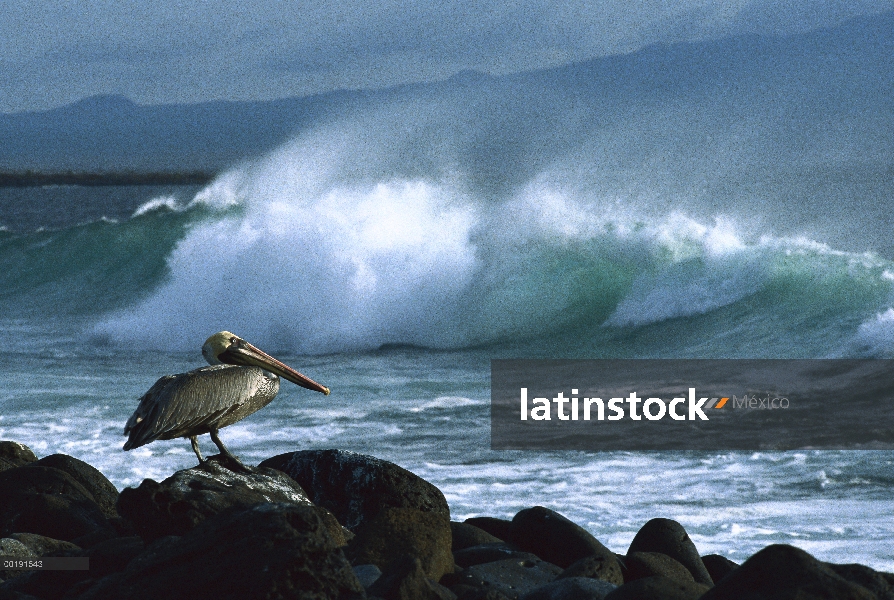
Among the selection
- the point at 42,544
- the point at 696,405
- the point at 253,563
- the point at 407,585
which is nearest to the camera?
the point at 253,563

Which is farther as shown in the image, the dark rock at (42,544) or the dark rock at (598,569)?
the dark rock at (42,544)

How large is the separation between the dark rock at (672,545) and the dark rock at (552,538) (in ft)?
0.72

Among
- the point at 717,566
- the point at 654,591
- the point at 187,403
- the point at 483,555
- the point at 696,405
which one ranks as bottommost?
the point at 717,566

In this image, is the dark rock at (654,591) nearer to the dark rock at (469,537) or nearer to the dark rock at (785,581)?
the dark rock at (785,581)

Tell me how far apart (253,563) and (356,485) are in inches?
85.3

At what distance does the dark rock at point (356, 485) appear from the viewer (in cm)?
570

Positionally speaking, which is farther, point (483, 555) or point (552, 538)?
point (552, 538)

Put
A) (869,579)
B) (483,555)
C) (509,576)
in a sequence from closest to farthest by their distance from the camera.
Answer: (869,579)
(509,576)
(483,555)

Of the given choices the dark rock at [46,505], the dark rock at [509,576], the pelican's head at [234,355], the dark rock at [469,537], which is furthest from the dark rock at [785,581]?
the dark rock at [46,505]

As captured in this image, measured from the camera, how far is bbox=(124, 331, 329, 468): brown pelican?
5.09 meters

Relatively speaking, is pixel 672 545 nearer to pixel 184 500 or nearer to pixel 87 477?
pixel 184 500

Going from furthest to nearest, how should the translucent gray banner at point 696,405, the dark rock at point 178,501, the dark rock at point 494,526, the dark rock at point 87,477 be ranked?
the translucent gray banner at point 696,405 < the dark rock at point 87,477 < the dark rock at point 494,526 < the dark rock at point 178,501

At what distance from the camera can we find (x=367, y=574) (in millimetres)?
4395

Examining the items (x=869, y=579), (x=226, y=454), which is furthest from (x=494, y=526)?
(x=869, y=579)
